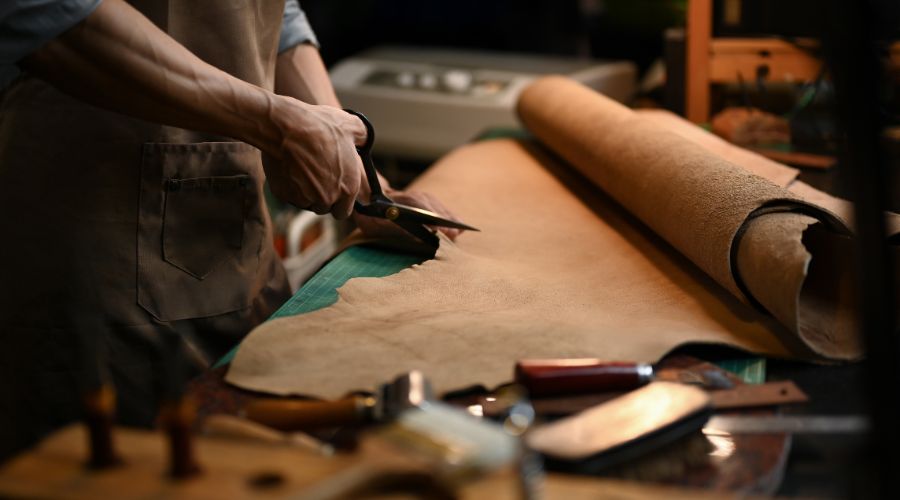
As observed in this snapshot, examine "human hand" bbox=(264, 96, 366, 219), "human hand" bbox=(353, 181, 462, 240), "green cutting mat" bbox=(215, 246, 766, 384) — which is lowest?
"green cutting mat" bbox=(215, 246, 766, 384)

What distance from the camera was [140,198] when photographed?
1.56 metres

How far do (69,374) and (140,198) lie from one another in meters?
0.32

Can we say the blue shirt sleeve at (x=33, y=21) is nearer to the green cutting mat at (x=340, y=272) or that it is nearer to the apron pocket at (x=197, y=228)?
the apron pocket at (x=197, y=228)

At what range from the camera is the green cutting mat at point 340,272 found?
55.5 inches

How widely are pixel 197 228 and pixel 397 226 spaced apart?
341 millimetres

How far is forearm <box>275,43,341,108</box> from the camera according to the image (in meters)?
1.86

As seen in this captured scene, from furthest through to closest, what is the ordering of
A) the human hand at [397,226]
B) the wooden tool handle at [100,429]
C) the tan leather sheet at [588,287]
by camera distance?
the human hand at [397,226] < the tan leather sheet at [588,287] < the wooden tool handle at [100,429]

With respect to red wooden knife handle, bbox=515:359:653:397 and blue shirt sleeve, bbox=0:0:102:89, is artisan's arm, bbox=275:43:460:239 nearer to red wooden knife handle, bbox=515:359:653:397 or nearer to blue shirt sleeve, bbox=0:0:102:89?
blue shirt sleeve, bbox=0:0:102:89

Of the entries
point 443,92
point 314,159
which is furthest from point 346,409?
point 443,92

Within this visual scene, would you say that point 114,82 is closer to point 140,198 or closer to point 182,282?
point 140,198

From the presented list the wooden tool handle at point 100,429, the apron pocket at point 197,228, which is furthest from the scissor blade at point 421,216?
the wooden tool handle at point 100,429

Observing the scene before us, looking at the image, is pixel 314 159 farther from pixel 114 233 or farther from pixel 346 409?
pixel 346 409

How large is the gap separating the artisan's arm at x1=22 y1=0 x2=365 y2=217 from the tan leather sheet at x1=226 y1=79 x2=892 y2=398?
184mm

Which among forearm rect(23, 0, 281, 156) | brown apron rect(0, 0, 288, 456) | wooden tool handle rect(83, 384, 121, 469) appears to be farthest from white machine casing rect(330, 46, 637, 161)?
wooden tool handle rect(83, 384, 121, 469)
